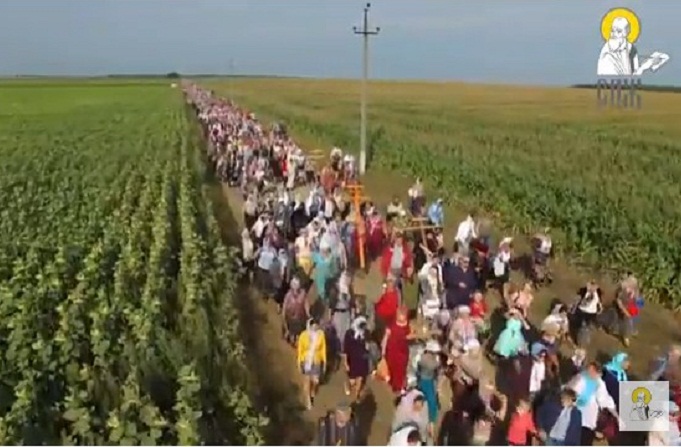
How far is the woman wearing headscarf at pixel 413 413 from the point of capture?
675 cm

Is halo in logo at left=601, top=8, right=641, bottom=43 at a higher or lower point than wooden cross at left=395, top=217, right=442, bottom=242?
higher

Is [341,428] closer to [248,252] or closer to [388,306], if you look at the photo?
[388,306]

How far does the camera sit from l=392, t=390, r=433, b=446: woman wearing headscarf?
6.75 metres

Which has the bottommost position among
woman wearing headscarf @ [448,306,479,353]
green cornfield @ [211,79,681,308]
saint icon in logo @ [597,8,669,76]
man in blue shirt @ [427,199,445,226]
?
green cornfield @ [211,79,681,308]

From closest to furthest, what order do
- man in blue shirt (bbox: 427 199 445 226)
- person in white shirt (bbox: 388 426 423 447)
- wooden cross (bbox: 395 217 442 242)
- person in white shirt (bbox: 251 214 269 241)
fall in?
person in white shirt (bbox: 388 426 423 447) → person in white shirt (bbox: 251 214 269 241) → wooden cross (bbox: 395 217 442 242) → man in blue shirt (bbox: 427 199 445 226)

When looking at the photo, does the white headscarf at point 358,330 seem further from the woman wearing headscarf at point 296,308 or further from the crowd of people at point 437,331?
the woman wearing headscarf at point 296,308

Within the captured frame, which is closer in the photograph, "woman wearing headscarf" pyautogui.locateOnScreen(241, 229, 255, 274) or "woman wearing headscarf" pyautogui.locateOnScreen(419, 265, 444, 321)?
"woman wearing headscarf" pyautogui.locateOnScreen(419, 265, 444, 321)

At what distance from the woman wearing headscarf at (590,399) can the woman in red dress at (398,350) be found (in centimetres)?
162

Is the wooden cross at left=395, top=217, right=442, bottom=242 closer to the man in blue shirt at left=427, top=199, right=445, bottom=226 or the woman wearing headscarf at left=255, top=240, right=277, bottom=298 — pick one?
the man in blue shirt at left=427, top=199, right=445, bottom=226

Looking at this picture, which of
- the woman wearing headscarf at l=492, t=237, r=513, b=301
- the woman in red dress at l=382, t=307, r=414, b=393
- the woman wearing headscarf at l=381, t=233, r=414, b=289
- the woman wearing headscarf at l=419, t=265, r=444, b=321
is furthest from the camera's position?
the woman wearing headscarf at l=492, t=237, r=513, b=301

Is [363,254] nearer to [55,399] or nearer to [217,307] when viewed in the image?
[217,307]

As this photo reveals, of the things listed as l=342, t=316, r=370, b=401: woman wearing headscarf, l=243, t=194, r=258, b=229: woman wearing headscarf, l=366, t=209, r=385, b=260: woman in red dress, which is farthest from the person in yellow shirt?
l=243, t=194, r=258, b=229: woman wearing headscarf

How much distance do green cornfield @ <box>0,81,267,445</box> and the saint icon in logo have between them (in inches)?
206

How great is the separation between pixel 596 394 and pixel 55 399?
4.11 metres
